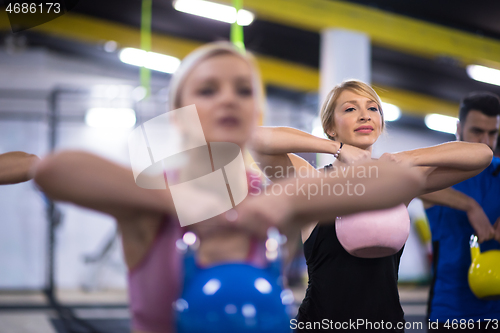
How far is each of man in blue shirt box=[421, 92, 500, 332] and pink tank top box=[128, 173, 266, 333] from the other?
1.28 meters

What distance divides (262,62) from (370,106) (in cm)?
593

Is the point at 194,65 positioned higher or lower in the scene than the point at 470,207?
higher

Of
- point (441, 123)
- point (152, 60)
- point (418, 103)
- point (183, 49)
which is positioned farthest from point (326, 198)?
point (441, 123)

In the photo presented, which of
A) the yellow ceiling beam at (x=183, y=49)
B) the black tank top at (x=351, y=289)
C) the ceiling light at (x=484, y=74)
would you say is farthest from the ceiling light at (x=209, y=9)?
the black tank top at (x=351, y=289)

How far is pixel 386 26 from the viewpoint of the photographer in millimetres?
5324

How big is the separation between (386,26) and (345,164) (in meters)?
4.50

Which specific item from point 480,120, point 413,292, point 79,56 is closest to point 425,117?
point 413,292

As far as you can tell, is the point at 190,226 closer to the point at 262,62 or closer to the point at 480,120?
the point at 480,120

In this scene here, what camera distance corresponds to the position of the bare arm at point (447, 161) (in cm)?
135

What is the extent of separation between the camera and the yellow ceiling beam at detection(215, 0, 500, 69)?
16.3 feet

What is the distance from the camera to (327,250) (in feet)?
4.60

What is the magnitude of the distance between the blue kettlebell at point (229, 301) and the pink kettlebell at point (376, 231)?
0.50 m

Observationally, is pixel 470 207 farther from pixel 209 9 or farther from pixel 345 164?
pixel 209 9

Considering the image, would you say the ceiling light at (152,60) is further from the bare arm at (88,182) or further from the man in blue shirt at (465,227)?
the bare arm at (88,182)
